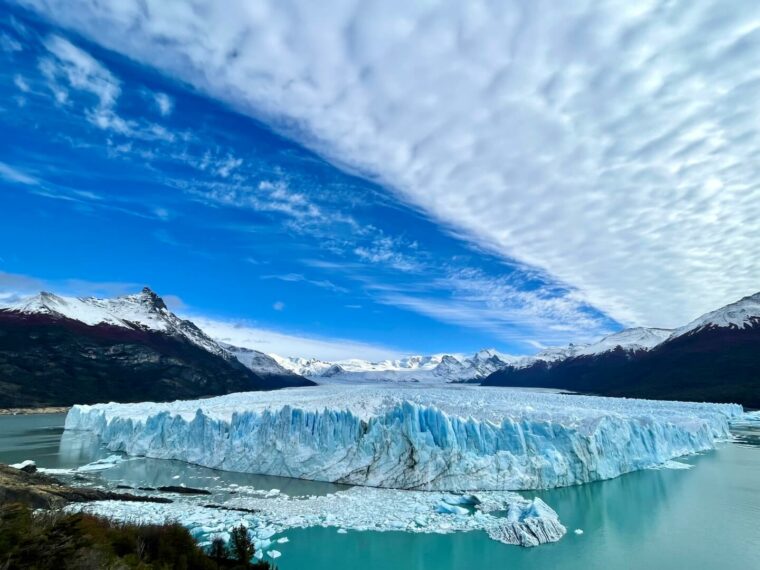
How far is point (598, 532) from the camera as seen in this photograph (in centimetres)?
1375

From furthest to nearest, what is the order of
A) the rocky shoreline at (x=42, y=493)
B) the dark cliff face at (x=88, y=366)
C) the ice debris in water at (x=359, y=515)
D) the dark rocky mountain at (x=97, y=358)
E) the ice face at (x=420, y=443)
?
1. the dark rocky mountain at (x=97, y=358)
2. the dark cliff face at (x=88, y=366)
3. the ice face at (x=420, y=443)
4. the rocky shoreline at (x=42, y=493)
5. the ice debris in water at (x=359, y=515)

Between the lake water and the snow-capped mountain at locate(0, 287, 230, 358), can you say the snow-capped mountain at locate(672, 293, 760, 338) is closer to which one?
the lake water

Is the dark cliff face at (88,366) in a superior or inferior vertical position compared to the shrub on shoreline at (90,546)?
superior

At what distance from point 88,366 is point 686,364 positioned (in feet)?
323

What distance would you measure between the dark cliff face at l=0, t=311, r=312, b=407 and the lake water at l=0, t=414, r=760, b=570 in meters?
48.3

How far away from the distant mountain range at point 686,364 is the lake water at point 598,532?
165 feet

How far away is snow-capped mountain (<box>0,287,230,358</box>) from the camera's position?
83188 millimetres

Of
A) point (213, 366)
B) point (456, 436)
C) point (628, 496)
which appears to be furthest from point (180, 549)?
point (213, 366)

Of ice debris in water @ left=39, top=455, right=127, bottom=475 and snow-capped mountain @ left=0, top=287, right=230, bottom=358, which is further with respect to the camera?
snow-capped mountain @ left=0, top=287, right=230, bottom=358

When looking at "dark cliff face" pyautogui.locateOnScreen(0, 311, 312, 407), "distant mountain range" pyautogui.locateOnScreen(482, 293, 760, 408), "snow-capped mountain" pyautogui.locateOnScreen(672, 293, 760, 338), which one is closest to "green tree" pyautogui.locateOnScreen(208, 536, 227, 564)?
"dark cliff face" pyautogui.locateOnScreen(0, 311, 312, 407)

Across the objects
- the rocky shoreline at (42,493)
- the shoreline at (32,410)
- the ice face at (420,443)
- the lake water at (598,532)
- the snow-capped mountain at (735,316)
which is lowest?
the lake water at (598,532)

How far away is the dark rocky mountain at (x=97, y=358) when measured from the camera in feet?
208

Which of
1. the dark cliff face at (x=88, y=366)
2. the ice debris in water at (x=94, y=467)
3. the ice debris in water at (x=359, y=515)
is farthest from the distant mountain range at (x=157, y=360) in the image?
the ice debris in water at (x=359, y=515)

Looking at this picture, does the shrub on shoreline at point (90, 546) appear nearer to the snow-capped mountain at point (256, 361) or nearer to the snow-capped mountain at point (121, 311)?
the snow-capped mountain at point (121, 311)
